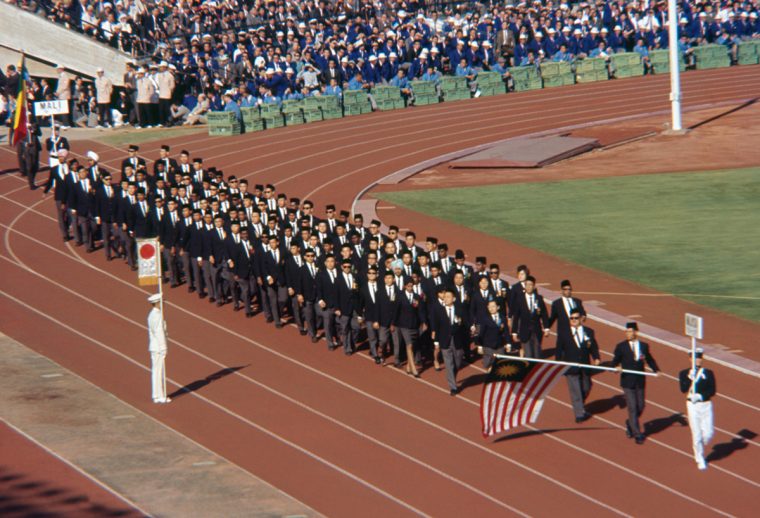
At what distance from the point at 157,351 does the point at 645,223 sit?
44.8 ft

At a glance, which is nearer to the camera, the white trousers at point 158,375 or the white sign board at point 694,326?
the white sign board at point 694,326

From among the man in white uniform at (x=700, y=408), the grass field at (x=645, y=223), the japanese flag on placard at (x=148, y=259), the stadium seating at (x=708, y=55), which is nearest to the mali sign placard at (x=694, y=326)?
the man in white uniform at (x=700, y=408)

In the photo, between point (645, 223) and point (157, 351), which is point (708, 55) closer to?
point (645, 223)

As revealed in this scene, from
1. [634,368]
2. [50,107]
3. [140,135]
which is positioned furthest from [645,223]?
[140,135]

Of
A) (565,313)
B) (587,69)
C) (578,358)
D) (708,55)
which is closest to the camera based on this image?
(578,358)

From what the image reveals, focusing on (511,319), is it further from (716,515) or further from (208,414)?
(716,515)

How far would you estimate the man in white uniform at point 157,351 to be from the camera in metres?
20.1

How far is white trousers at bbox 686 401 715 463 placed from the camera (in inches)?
672

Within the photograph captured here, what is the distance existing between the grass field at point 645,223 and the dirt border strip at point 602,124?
1.18 meters

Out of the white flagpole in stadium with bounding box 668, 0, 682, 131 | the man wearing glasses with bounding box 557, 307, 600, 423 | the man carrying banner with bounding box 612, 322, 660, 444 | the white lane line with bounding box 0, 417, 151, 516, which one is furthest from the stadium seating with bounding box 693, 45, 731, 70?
the white lane line with bounding box 0, 417, 151, 516

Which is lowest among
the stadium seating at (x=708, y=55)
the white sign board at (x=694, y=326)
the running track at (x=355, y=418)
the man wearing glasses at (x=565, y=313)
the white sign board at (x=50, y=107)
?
the running track at (x=355, y=418)

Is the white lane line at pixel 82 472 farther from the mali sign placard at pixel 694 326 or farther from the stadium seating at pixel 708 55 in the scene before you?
the stadium seating at pixel 708 55

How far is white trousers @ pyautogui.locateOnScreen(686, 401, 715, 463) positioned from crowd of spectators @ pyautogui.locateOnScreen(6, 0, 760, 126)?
89.6 ft

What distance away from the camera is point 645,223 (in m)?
30.3
